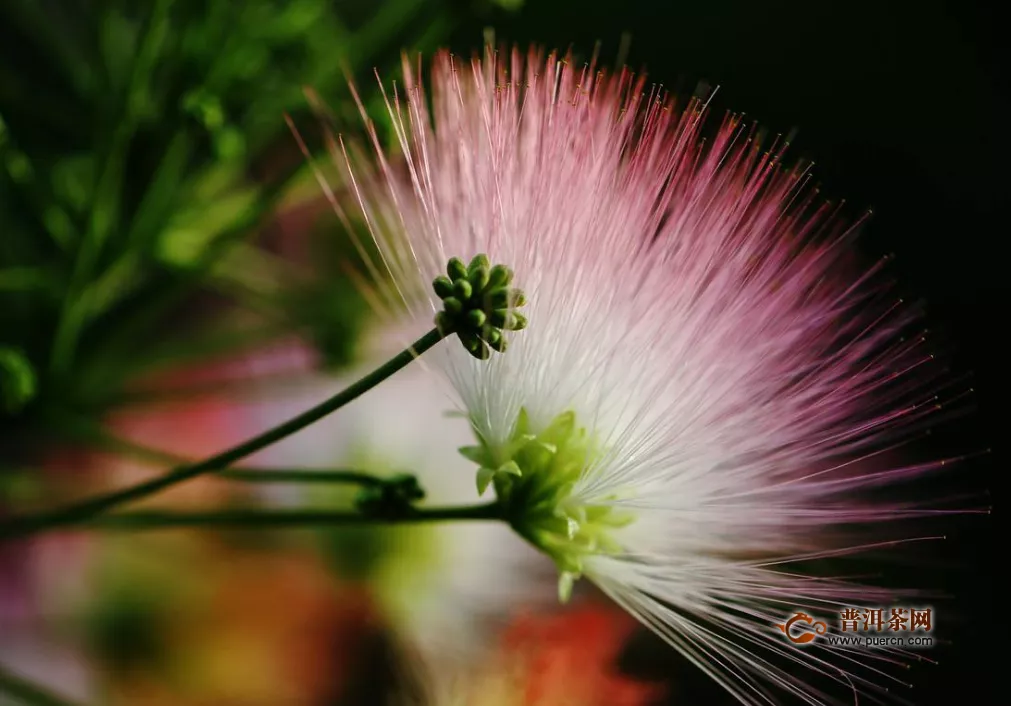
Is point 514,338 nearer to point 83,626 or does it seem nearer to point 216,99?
point 216,99

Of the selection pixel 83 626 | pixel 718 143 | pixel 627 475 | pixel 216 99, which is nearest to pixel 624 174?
pixel 718 143

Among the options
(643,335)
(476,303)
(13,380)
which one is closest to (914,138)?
(643,335)

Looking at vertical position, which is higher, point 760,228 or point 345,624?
point 760,228

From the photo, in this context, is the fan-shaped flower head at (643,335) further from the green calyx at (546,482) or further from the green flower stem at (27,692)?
the green flower stem at (27,692)

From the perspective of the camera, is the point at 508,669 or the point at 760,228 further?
the point at 508,669

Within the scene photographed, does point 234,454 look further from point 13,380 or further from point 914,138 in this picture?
point 914,138

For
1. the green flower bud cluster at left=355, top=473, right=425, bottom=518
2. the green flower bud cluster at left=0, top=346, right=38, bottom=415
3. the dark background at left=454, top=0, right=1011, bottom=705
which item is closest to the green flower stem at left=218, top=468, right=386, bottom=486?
the green flower bud cluster at left=355, top=473, right=425, bottom=518
